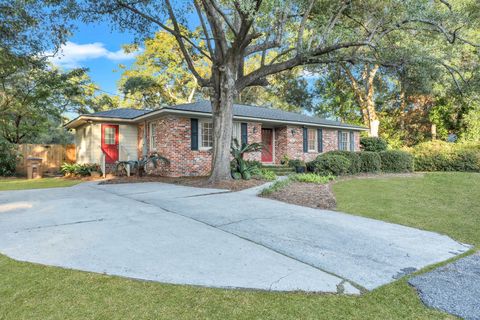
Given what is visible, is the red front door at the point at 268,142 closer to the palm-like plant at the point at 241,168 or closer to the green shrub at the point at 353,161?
the green shrub at the point at 353,161

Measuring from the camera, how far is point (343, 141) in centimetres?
1955

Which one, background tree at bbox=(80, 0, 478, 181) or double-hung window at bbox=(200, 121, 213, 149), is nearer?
background tree at bbox=(80, 0, 478, 181)

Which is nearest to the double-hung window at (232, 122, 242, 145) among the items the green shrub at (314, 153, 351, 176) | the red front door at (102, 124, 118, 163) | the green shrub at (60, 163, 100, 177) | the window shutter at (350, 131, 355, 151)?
the green shrub at (314, 153, 351, 176)

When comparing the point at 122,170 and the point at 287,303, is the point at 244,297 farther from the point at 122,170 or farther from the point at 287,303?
the point at 122,170

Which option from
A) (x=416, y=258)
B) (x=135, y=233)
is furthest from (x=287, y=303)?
(x=135, y=233)

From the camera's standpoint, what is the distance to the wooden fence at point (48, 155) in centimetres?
1602

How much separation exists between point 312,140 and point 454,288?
15227 mm

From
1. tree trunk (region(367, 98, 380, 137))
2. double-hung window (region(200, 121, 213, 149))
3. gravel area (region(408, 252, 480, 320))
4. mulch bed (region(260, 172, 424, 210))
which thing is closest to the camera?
gravel area (region(408, 252, 480, 320))

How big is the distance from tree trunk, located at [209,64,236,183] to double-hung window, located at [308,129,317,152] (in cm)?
857

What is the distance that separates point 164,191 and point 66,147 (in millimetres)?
12600

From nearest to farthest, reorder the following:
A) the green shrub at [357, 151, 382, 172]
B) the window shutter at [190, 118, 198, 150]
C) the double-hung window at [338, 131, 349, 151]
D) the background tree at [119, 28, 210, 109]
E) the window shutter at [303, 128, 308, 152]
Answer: the window shutter at [190, 118, 198, 150] → the green shrub at [357, 151, 382, 172] → the window shutter at [303, 128, 308, 152] → the double-hung window at [338, 131, 349, 151] → the background tree at [119, 28, 210, 109]

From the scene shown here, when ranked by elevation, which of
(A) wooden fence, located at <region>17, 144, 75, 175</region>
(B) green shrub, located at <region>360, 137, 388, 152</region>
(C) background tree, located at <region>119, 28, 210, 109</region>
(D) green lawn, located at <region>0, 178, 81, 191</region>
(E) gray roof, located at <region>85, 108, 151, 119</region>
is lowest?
(D) green lawn, located at <region>0, 178, 81, 191</region>

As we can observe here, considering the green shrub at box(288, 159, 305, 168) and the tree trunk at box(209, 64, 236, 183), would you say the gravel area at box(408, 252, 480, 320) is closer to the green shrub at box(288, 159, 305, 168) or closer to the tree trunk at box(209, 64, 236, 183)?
the tree trunk at box(209, 64, 236, 183)

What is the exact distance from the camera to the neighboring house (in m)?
12.5
